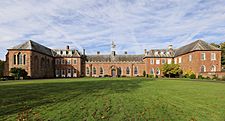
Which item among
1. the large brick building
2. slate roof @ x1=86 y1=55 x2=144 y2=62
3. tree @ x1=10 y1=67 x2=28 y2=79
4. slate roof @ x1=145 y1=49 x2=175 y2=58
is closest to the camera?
A: tree @ x1=10 y1=67 x2=28 y2=79

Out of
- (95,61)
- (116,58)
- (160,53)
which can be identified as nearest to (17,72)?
(95,61)

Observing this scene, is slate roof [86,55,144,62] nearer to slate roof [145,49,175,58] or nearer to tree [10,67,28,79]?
slate roof [145,49,175,58]

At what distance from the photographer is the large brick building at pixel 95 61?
135 feet

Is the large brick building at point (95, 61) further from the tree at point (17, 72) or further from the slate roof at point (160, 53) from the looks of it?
the tree at point (17, 72)

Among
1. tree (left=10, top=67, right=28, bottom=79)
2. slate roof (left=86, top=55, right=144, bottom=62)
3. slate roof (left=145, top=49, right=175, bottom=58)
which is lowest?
tree (left=10, top=67, right=28, bottom=79)

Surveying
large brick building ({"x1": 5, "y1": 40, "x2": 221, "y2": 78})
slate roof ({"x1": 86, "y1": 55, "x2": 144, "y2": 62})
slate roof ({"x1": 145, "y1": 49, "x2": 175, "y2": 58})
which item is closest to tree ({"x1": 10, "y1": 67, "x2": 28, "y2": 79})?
large brick building ({"x1": 5, "y1": 40, "x2": 221, "y2": 78})

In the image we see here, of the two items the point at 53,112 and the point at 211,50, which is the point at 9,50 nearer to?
the point at 53,112

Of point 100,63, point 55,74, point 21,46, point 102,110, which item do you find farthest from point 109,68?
point 102,110

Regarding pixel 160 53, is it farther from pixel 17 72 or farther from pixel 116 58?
pixel 17 72

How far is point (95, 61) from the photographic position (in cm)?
5444

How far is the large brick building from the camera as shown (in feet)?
135

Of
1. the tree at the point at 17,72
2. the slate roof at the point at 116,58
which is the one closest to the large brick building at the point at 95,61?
the slate roof at the point at 116,58

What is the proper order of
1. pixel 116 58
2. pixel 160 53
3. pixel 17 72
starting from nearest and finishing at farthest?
pixel 17 72 < pixel 160 53 < pixel 116 58

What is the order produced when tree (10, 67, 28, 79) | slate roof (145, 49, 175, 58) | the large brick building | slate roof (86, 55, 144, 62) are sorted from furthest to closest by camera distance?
slate roof (86, 55, 144, 62) < slate roof (145, 49, 175, 58) < the large brick building < tree (10, 67, 28, 79)
